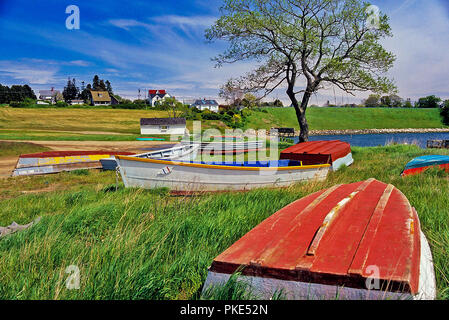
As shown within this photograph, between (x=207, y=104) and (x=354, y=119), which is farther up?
(x=207, y=104)

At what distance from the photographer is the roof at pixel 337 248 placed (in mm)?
2193

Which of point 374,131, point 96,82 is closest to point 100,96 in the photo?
point 96,82

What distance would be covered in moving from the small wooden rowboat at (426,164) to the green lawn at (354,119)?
208ft

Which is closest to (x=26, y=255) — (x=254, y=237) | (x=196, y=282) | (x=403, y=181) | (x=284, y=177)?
(x=196, y=282)

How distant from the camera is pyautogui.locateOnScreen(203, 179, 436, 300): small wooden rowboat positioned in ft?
7.02

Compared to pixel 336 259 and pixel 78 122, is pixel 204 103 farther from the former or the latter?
pixel 336 259

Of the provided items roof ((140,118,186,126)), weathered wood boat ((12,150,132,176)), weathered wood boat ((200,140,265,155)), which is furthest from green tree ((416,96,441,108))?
weathered wood boat ((12,150,132,176))

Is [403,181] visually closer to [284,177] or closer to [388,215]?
[284,177]

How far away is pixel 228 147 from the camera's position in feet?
84.0

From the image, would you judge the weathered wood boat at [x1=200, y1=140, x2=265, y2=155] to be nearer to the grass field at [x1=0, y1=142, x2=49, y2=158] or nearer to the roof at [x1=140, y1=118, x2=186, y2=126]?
the grass field at [x1=0, y1=142, x2=49, y2=158]

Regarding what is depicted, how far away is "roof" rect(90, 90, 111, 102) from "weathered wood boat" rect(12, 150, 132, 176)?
125078 millimetres

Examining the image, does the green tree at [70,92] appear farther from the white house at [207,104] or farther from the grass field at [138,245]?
the grass field at [138,245]

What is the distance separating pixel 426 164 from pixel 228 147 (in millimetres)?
16598
